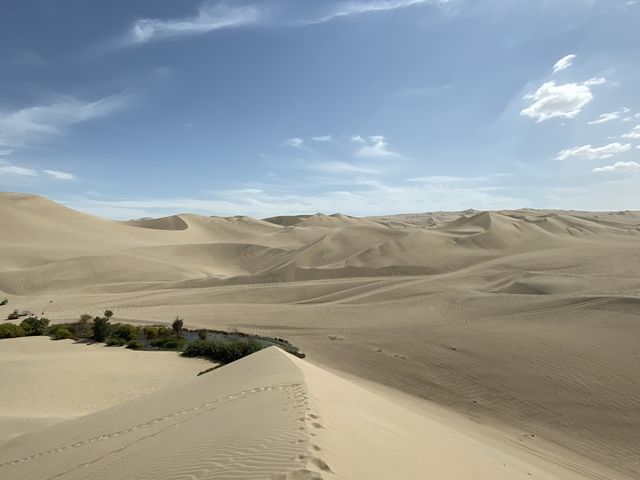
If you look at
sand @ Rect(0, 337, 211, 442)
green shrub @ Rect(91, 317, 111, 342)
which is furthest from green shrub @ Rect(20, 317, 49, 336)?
green shrub @ Rect(91, 317, 111, 342)

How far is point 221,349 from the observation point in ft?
57.9

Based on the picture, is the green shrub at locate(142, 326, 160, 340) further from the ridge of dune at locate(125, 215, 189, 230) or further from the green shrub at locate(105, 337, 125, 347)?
the ridge of dune at locate(125, 215, 189, 230)

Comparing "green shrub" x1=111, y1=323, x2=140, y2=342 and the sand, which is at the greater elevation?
"green shrub" x1=111, y1=323, x2=140, y2=342

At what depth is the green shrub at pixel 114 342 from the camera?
66.5 feet

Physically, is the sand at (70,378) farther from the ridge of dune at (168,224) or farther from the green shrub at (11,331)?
the ridge of dune at (168,224)

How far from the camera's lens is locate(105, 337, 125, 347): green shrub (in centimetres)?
2026

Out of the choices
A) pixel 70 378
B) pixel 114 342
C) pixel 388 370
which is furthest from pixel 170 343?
pixel 388 370

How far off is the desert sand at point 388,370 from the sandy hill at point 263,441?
0.12ft

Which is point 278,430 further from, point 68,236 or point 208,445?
point 68,236

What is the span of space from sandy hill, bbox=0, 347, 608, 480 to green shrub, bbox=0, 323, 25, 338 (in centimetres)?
1447

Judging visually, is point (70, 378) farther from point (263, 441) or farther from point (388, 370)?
point (263, 441)

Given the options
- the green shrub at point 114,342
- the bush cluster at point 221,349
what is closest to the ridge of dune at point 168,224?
the green shrub at point 114,342

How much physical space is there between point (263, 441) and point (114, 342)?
18118 mm

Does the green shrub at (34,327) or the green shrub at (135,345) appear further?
the green shrub at (34,327)
